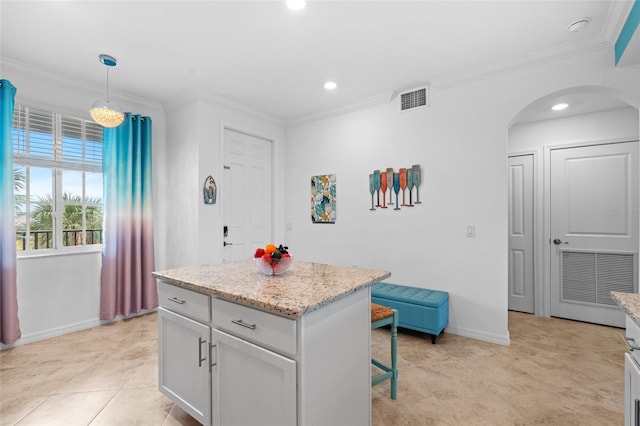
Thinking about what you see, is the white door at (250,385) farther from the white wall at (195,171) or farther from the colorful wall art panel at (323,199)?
the colorful wall art panel at (323,199)

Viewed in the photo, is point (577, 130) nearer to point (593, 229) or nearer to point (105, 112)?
point (593, 229)

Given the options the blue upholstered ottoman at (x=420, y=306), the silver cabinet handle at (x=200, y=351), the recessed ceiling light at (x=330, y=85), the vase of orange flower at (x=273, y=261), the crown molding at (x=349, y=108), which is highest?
the recessed ceiling light at (x=330, y=85)

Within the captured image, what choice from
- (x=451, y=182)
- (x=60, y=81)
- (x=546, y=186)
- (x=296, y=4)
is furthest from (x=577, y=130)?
(x=60, y=81)

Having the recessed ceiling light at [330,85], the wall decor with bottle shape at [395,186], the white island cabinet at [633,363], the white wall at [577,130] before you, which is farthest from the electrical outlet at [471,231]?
the recessed ceiling light at [330,85]

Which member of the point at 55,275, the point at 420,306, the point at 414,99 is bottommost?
the point at 420,306

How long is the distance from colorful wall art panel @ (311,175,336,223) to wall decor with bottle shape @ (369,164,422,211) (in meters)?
0.57

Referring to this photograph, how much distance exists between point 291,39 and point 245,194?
7.04 feet

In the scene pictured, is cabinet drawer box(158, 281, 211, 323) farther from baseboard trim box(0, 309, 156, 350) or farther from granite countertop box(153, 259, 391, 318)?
baseboard trim box(0, 309, 156, 350)

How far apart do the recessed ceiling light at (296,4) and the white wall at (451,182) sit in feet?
5.66

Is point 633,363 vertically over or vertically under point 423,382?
over

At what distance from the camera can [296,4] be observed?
2.05 meters

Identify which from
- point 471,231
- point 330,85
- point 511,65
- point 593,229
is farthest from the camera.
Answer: point 593,229

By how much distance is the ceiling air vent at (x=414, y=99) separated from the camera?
3.27 m

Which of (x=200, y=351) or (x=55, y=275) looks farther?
(x=55, y=275)
